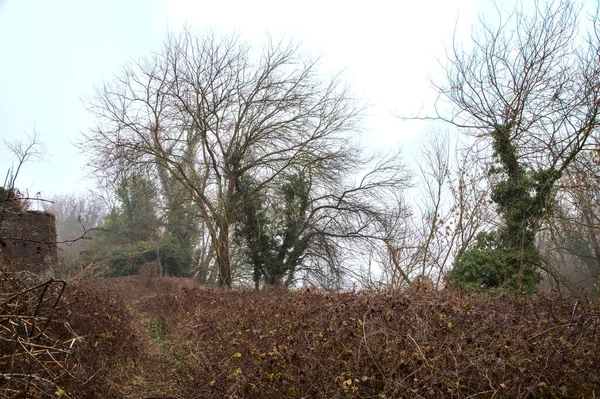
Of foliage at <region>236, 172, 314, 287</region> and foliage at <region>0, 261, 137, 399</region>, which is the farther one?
foliage at <region>236, 172, 314, 287</region>

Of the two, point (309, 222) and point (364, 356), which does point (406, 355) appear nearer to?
point (364, 356)

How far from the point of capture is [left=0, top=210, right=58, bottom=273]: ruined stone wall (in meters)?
12.3

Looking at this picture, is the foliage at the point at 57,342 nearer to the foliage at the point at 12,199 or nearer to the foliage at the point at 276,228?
the foliage at the point at 12,199

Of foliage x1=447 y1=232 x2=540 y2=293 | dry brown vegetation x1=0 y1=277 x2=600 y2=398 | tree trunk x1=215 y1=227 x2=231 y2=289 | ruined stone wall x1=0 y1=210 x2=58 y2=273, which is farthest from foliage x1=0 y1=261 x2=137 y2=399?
tree trunk x1=215 y1=227 x2=231 y2=289

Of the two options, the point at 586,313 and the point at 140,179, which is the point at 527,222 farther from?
the point at 140,179

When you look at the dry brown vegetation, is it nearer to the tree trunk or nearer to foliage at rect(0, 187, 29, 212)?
foliage at rect(0, 187, 29, 212)

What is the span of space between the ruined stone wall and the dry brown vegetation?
20.3 ft

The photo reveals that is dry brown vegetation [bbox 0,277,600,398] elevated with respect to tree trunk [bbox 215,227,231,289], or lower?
lower

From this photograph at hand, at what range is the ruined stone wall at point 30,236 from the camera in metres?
12.3

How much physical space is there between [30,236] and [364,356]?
1204 centimetres

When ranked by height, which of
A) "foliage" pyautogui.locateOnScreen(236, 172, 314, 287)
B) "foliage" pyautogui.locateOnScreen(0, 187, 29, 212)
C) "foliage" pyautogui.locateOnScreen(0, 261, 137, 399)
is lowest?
"foliage" pyautogui.locateOnScreen(0, 261, 137, 399)

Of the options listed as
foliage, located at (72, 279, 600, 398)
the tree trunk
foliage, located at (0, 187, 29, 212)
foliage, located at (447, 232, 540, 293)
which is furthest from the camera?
the tree trunk

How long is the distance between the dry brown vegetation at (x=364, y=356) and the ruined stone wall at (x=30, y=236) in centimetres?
618

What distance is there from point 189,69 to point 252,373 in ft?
53.9
